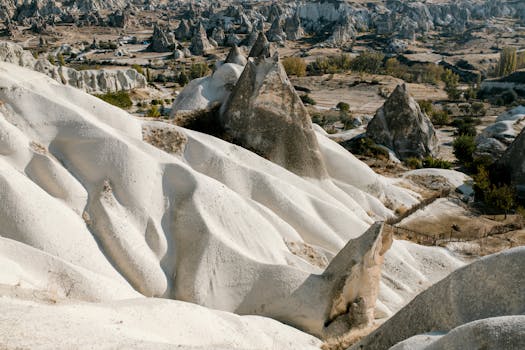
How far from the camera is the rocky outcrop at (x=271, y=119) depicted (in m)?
25.3

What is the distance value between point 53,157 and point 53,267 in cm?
577

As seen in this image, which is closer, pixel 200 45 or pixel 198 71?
pixel 198 71

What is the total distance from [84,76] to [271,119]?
174 ft

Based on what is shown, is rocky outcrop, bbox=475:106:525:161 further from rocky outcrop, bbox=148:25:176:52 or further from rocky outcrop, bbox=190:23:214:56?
rocky outcrop, bbox=148:25:176:52

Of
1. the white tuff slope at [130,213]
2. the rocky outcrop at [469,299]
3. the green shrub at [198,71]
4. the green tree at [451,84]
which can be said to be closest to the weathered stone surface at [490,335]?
the rocky outcrop at [469,299]

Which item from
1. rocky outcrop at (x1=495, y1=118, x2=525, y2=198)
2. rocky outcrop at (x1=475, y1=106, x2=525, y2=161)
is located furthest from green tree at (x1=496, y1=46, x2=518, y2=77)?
rocky outcrop at (x1=495, y1=118, x2=525, y2=198)

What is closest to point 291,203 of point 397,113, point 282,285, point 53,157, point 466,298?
point 282,285

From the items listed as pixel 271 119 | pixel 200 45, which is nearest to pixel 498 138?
pixel 271 119

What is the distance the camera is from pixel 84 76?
6906cm

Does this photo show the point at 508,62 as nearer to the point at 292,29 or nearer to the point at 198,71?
the point at 198,71

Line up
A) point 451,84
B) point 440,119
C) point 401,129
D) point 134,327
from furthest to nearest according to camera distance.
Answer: point 451,84 → point 440,119 → point 401,129 → point 134,327

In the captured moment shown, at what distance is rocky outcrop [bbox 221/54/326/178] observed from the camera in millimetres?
25281

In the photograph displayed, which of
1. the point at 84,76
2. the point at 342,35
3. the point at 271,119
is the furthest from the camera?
the point at 342,35

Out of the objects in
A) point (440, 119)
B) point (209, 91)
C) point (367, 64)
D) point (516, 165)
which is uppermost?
point (209, 91)
